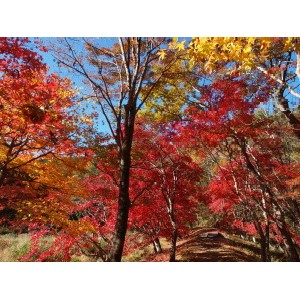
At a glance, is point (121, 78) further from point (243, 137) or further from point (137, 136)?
point (243, 137)

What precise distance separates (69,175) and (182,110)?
2.83m

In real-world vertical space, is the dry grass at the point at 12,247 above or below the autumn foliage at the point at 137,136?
below

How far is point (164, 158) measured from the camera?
6000mm

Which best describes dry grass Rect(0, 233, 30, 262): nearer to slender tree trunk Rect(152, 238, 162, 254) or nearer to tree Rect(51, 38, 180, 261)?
slender tree trunk Rect(152, 238, 162, 254)

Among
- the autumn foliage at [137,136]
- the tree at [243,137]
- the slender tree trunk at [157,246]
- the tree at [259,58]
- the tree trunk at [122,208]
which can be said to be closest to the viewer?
the tree at [259,58]

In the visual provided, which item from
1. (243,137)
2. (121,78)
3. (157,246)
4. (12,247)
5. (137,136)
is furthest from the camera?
(157,246)

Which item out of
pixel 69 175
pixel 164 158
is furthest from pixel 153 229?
pixel 69 175

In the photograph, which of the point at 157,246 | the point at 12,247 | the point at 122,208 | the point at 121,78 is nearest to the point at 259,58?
the point at 121,78

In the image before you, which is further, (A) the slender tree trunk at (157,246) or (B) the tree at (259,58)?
(A) the slender tree trunk at (157,246)

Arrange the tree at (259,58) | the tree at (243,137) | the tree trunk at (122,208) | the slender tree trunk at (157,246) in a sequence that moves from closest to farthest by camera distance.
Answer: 1. the tree at (259,58)
2. the tree trunk at (122,208)
3. the tree at (243,137)
4. the slender tree trunk at (157,246)

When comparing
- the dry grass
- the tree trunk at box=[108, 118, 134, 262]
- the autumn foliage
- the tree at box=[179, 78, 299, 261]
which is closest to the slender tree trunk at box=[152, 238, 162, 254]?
the autumn foliage

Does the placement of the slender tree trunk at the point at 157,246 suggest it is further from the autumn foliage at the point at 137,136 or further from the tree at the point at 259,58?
the tree at the point at 259,58

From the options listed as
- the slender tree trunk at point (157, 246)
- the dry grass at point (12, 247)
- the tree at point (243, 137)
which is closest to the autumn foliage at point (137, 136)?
the tree at point (243, 137)
